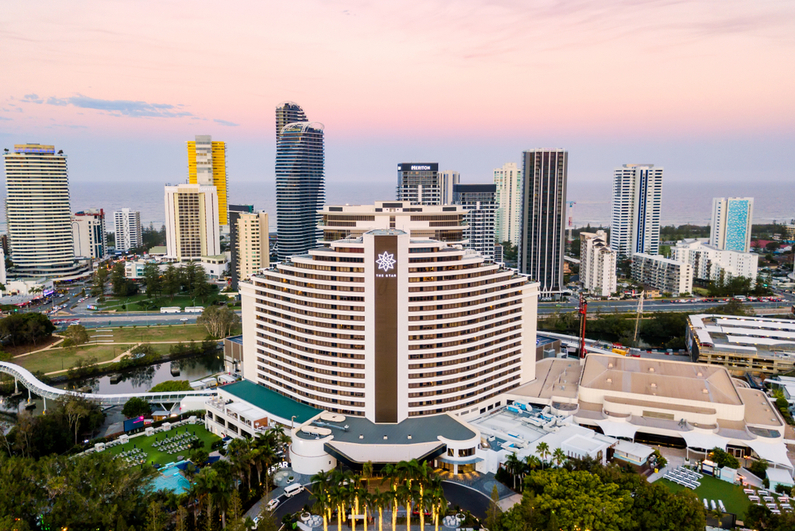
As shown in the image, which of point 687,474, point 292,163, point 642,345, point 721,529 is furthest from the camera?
point 292,163

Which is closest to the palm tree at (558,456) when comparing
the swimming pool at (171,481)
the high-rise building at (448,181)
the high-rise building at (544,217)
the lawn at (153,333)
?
the swimming pool at (171,481)

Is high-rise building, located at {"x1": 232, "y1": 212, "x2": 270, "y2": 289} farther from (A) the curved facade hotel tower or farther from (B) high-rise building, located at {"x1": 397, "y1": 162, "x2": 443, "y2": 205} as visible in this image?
(A) the curved facade hotel tower

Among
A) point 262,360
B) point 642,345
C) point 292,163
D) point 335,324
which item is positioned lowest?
point 642,345

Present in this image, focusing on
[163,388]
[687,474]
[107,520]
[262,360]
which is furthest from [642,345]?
[107,520]

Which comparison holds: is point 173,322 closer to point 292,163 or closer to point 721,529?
point 292,163

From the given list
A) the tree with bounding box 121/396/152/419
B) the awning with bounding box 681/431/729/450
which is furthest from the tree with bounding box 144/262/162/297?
the awning with bounding box 681/431/729/450

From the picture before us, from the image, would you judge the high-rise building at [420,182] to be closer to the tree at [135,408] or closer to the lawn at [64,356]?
the lawn at [64,356]
